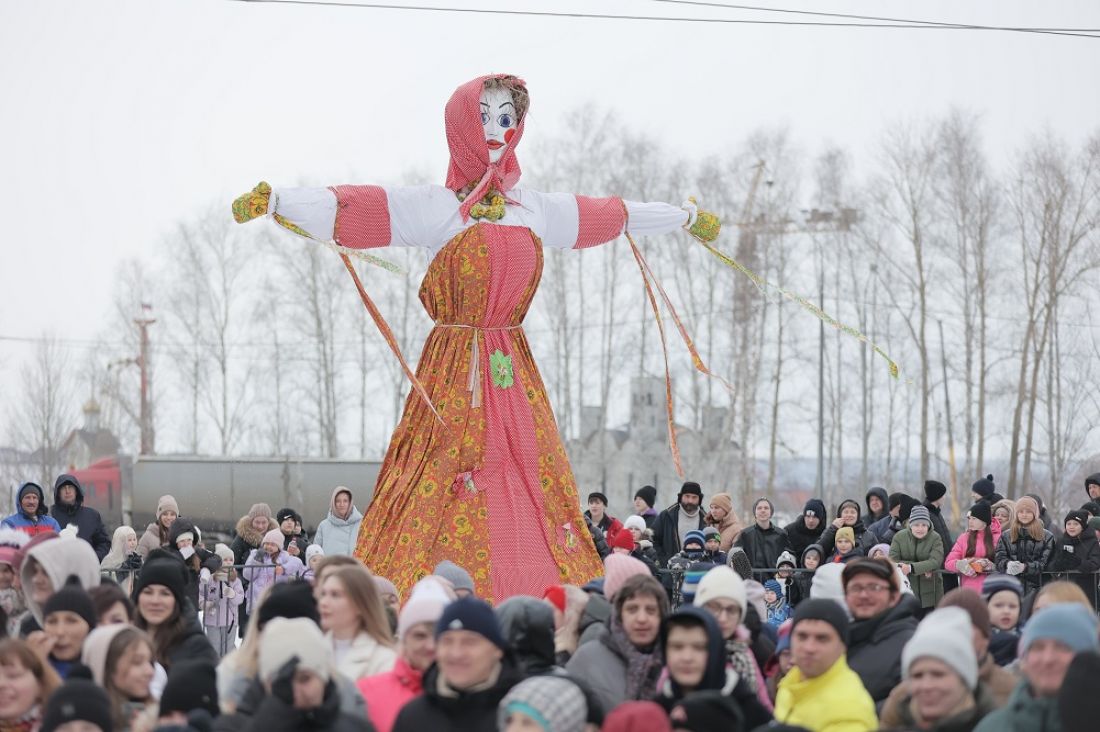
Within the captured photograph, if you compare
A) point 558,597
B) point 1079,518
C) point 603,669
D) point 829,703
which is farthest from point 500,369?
point 1079,518

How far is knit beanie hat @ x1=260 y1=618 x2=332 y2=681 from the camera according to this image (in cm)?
565

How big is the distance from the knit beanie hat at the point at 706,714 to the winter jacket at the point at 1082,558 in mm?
7399

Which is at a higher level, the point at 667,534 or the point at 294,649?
the point at 667,534

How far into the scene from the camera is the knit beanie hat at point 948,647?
5.66 metres

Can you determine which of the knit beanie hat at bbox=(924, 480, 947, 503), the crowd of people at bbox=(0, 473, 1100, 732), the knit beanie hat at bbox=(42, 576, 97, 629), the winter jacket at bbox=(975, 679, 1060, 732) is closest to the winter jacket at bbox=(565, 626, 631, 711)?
the crowd of people at bbox=(0, 473, 1100, 732)

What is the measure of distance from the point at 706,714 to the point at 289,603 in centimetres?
179

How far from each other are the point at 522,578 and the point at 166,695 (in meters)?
3.86

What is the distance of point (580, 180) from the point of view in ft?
102

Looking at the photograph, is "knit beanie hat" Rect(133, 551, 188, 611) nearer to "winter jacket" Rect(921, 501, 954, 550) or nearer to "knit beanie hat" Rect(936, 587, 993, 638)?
Answer: "knit beanie hat" Rect(936, 587, 993, 638)

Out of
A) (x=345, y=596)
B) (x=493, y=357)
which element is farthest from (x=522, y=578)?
(x=345, y=596)

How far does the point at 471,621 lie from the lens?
5.82 meters

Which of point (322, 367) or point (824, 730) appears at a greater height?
point (322, 367)

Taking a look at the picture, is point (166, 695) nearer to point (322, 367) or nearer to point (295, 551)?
point (295, 551)

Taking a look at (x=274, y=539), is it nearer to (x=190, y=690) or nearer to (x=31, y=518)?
(x=31, y=518)
